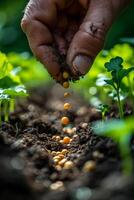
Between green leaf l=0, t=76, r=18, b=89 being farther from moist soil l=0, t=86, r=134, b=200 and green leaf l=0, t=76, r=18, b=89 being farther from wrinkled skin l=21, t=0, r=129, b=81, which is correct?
wrinkled skin l=21, t=0, r=129, b=81

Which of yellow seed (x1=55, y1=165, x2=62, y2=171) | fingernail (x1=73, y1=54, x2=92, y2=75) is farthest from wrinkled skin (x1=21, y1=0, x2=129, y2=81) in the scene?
yellow seed (x1=55, y1=165, x2=62, y2=171)

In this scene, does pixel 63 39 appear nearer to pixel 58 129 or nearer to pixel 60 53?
pixel 60 53

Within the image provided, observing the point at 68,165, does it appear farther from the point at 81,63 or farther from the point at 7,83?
the point at 7,83

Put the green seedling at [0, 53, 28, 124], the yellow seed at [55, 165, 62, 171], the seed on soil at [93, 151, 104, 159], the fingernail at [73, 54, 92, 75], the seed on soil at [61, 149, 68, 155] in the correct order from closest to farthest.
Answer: the seed on soil at [93, 151, 104, 159], the yellow seed at [55, 165, 62, 171], the seed on soil at [61, 149, 68, 155], the fingernail at [73, 54, 92, 75], the green seedling at [0, 53, 28, 124]

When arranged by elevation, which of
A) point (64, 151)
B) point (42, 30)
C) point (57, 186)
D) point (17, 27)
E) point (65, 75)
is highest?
point (17, 27)

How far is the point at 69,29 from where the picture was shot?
3.20 meters

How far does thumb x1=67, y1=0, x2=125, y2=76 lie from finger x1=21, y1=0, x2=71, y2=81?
0.13 metres

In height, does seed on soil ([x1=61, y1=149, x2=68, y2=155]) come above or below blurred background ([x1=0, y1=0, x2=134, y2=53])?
below

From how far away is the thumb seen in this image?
2777 mm

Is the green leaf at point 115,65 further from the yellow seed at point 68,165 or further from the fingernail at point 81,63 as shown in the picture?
the yellow seed at point 68,165

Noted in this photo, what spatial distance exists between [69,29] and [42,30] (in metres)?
0.26

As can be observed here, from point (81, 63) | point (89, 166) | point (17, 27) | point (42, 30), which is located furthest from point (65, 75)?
point (17, 27)

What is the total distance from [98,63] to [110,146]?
5.94 ft

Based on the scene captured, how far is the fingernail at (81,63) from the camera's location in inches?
109
